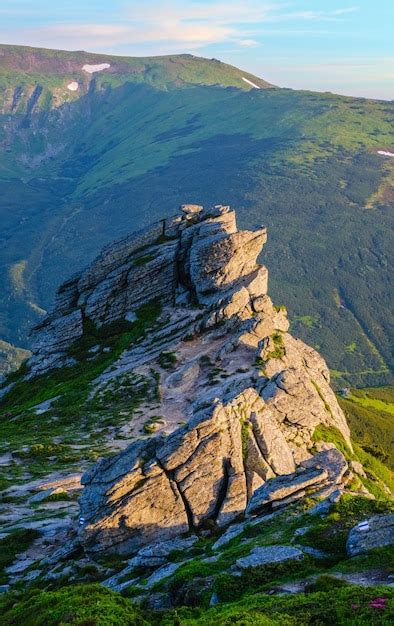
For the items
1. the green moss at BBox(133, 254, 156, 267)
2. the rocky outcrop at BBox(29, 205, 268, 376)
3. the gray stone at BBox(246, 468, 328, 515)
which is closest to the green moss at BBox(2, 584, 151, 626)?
the gray stone at BBox(246, 468, 328, 515)

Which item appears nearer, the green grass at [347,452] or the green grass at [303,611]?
the green grass at [303,611]

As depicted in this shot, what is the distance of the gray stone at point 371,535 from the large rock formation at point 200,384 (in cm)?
894

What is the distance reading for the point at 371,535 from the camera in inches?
1196

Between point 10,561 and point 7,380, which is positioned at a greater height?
point 7,380

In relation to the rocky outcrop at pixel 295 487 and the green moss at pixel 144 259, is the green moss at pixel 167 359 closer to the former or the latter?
the green moss at pixel 144 259

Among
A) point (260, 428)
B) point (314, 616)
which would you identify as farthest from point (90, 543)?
point (314, 616)

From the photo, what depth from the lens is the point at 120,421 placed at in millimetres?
75375

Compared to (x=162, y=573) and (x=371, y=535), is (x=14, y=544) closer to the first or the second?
(x=162, y=573)

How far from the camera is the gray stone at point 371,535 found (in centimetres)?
2994

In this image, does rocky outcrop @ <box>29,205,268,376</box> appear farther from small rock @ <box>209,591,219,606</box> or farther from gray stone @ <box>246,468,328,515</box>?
small rock @ <box>209,591,219,606</box>

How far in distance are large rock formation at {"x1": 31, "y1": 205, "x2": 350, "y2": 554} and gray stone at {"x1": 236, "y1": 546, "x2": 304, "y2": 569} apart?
8202 millimetres

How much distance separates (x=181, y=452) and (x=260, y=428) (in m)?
9.51

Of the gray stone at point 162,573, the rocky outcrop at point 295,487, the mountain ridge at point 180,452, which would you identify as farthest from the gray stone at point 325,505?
the gray stone at point 162,573

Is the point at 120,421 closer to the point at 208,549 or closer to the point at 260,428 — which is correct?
the point at 260,428
